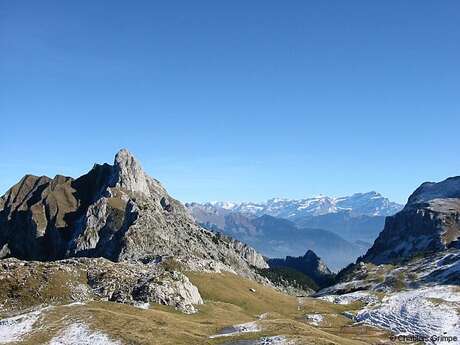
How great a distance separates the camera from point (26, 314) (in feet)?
227

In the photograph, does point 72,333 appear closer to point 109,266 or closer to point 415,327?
point 109,266

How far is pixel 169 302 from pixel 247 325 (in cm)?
2816

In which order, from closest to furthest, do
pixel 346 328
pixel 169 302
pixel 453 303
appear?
1. pixel 169 302
2. pixel 346 328
3. pixel 453 303

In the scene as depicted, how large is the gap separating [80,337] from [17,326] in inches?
374

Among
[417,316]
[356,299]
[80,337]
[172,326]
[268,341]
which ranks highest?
[172,326]

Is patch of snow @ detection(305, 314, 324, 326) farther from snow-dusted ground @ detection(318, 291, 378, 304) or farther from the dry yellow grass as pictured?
snow-dusted ground @ detection(318, 291, 378, 304)

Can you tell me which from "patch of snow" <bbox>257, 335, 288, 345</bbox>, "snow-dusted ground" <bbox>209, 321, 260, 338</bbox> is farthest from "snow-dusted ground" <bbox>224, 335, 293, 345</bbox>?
"snow-dusted ground" <bbox>209, 321, 260, 338</bbox>

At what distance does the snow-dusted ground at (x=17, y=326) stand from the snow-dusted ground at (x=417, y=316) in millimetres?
69784

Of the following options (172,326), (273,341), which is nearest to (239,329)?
(172,326)

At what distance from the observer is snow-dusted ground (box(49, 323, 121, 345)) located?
5941 cm

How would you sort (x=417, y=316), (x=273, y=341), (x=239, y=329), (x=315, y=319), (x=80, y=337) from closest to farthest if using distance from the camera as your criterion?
(x=80, y=337) < (x=273, y=341) < (x=239, y=329) < (x=417, y=316) < (x=315, y=319)

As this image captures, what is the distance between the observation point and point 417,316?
4547 inches

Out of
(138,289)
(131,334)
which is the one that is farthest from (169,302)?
(131,334)

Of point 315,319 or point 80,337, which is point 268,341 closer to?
point 80,337
